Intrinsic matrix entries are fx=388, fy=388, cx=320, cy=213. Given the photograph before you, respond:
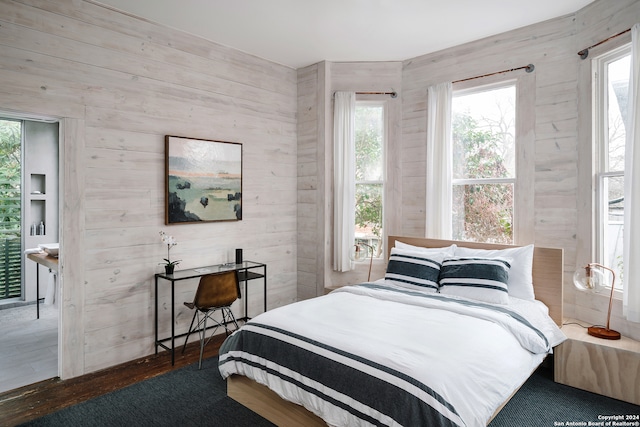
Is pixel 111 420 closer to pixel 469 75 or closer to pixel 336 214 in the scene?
pixel 336 214

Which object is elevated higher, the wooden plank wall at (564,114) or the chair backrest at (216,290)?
the wooden plank wall at (564,114)

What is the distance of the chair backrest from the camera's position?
3156 millimetres

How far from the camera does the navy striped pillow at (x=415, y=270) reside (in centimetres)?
335

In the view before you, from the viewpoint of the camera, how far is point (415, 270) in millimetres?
3439

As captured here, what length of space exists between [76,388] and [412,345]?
8.12 ft

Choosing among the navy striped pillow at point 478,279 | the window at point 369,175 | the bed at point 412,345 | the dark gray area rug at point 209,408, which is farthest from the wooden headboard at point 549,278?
the window at point 369,175

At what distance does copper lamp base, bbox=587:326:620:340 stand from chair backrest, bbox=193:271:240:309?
2.80 metres

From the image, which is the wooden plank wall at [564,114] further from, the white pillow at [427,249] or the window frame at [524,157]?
the white pillow at [427,249]

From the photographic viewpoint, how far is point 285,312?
2.72 meters

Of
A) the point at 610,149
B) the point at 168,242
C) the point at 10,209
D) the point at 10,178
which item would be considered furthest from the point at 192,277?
the point at 610,149

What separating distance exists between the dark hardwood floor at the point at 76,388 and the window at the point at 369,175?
2063 mm

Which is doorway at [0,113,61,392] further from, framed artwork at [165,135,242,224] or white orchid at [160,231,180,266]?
framed artwork at [165,135,242,224]

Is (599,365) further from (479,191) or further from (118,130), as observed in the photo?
(118,130)

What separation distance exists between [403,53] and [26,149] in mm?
4828
